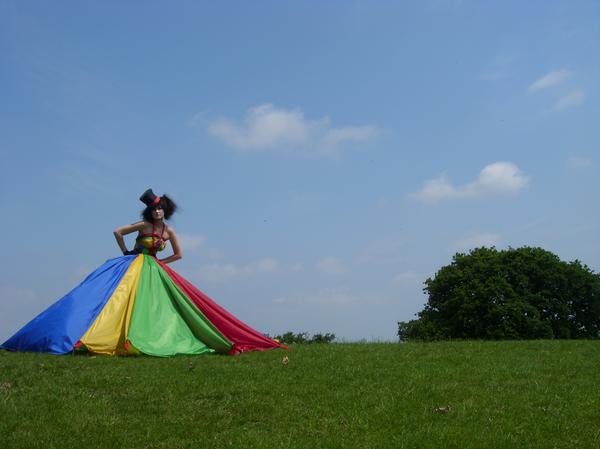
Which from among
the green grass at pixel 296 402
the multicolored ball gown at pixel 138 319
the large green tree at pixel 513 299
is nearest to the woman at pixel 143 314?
the multicolored ball gown at pixel 138 319

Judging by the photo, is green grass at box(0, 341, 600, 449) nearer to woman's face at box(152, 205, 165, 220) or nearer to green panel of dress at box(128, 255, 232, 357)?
green panel of dress at box(128, 255, 232, 357)

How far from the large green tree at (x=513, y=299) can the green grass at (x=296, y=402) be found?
Result: 24.6m

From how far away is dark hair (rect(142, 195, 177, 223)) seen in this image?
15.1 meters

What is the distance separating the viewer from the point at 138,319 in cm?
1342

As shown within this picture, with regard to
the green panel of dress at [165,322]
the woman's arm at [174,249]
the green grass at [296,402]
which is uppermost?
the woman's arm at [174,249]

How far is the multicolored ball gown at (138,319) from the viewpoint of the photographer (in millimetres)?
12766

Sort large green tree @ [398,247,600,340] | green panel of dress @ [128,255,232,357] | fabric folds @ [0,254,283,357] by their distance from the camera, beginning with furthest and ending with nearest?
large green tree @ [398,247,600,340]
green panel of dress @ [128,255,232,357]
fabric folds @ [0,254,283,357]

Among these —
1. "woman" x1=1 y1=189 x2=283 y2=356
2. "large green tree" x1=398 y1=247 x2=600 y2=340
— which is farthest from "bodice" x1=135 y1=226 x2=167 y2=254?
"large green tree" x1=398 y1=247 x2=600 y2=340

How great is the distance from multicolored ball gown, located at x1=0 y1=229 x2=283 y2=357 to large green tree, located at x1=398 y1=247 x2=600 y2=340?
23.8 metres

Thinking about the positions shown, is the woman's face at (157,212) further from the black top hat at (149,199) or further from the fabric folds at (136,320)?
the fabric folds at (136,320)

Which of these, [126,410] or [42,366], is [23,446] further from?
[42,366]

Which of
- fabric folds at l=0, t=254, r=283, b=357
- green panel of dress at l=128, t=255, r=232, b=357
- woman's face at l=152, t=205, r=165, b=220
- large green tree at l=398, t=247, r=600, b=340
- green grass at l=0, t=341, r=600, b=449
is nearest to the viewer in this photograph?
green grass at l=0, t=341, r=600, b=449

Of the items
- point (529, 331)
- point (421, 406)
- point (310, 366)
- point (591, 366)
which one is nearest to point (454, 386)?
point (421, 406)

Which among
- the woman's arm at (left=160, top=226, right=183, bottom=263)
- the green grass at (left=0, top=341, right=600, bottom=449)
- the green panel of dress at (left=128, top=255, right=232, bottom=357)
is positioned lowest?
the green grass at (left=0, top=341, right=600, bottom=449)
